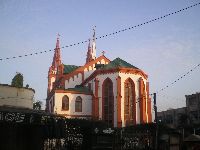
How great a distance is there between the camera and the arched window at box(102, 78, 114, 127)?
40.8m

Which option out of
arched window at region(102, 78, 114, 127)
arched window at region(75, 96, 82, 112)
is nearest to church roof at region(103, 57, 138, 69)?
arched window at region(102, 78, 114, 127)

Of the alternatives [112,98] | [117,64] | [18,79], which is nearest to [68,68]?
[117,64]

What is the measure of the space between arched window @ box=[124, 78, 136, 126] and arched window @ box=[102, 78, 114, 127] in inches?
81.4

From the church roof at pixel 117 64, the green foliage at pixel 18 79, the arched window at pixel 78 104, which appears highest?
the church roof at pixel 117 64

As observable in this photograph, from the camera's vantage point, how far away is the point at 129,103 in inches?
1617

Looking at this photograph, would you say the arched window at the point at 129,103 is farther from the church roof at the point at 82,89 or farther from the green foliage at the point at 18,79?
the green foliage at the point at 18,79

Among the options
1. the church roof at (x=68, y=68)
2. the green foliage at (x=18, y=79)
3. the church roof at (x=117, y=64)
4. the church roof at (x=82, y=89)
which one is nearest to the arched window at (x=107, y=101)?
the church roof at (x=117, y=64)

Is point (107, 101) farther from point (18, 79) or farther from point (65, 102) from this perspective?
point (18, 79)

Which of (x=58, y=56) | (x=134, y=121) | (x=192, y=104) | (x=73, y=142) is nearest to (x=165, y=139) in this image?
(x=73, y=142)

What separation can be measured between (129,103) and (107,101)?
3291mm

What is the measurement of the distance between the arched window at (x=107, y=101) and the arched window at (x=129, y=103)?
2068mm

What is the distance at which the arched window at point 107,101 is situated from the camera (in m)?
40.8

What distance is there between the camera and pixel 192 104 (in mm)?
59031

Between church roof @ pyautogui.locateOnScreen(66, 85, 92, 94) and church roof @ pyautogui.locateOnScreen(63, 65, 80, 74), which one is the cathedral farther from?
church roof @ pyautogui.locateOnScreen(63, 65, 80, 74)
